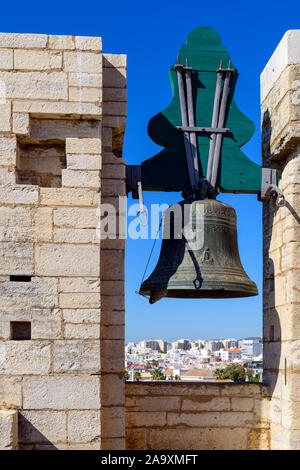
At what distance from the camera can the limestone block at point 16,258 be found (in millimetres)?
5418

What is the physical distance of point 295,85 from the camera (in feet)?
20.9

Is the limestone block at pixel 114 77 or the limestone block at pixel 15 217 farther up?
→ the limestone block at pixel 114 77

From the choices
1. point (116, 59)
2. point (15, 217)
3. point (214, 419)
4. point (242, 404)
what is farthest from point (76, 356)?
point (116, 59)

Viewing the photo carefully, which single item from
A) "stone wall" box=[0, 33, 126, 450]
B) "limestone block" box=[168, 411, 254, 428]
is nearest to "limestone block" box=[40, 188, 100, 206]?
"stone wall" box=[0, 33, 126, 450]

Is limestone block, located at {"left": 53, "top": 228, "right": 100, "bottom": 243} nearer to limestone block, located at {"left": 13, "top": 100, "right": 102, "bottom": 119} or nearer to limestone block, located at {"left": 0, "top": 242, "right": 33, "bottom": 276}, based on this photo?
limestone block, located at {"left": 0, "top": 242, "right": 33, "bottom": 276}

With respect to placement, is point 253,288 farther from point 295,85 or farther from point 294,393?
point 295,85

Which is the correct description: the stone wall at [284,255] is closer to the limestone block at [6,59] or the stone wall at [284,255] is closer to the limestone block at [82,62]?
the limestone block at [82,62]

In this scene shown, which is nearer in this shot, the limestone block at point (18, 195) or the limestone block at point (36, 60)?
the limestone block at point (18, 195)

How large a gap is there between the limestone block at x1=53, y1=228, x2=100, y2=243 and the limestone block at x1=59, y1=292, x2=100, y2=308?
0.41m

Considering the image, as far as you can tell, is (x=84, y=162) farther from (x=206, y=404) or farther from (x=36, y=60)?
(x=206, y=404)

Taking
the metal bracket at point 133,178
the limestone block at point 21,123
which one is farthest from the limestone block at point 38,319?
the metal bracket at point 133,178

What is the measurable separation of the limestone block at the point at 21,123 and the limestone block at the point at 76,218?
2.29 ft

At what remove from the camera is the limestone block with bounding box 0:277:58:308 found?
17.7ft

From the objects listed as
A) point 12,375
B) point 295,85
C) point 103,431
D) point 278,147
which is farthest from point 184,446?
point 295,85
